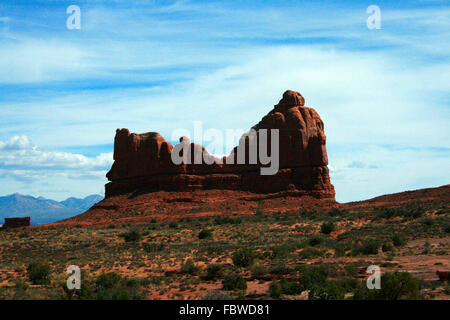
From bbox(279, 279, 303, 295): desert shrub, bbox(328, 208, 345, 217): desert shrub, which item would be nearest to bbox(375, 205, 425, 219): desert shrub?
bbox(328, 208, 345, 217): desert shrub

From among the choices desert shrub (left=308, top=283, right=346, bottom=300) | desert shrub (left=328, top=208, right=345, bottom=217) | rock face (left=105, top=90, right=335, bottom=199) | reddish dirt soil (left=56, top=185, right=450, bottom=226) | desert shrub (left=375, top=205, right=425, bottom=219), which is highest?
rock face (left=105, top=90, right=335, bottom=199)

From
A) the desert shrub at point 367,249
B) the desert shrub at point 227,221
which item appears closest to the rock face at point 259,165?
the desert shrub at point 227,221

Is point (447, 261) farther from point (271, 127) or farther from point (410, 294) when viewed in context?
point (271, 127)

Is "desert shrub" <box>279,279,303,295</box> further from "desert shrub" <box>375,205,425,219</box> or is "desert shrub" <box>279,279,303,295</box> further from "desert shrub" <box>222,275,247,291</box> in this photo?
"desert shrub" <box>375,205,425,219</box>

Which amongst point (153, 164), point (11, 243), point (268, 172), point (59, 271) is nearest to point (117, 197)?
point (153, 164)

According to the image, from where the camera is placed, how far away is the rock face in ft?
213

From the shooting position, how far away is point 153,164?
6969 cm

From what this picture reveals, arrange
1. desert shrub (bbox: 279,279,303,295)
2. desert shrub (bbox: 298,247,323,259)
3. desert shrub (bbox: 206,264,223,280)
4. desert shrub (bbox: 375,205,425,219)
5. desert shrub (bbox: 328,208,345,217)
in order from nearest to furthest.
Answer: desert shrub (bbox: 279,279,303,295)
desert shrub (bbox: 206,264,223,280)
desert shrub (bbox: 298,247,323,259)
desert shrub (bbox: 375,205,425,219)
desert shrub (bbox: 328,208,345,217)

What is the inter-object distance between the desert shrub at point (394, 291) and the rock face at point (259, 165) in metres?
49.1

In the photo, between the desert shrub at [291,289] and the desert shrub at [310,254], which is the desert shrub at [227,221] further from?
the desert shrub at [291,289]

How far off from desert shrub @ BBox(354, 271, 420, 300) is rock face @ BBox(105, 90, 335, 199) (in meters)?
49.1

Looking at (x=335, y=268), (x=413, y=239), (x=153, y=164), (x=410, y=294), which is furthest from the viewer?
(x=153, y=164)

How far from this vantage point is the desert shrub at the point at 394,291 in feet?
46.3

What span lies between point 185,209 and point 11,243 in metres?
24.1
